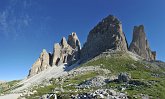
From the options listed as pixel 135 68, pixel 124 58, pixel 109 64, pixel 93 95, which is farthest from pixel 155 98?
pixel 124 58

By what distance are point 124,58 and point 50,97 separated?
96580 millimetres

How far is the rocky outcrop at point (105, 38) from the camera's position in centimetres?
17362

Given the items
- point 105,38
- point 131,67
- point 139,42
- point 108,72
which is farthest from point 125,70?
point 139,42

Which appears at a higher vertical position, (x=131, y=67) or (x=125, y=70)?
(x=131, y=67)

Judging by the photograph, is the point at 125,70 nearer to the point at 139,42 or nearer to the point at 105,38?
the point at 105,38

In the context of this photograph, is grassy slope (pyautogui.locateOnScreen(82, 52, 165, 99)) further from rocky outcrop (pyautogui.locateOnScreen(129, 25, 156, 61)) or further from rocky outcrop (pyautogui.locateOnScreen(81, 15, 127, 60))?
rocky outcrop (pyautogui.locateOnScreen(129, 25, 156, 61))

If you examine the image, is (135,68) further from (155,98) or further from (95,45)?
(155,98)

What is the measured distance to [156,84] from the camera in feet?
228

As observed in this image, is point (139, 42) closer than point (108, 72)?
No

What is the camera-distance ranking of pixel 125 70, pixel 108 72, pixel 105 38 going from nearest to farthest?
pixel 108 72 → pixel 125 70 → pixel 105 38

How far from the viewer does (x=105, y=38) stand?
7101 inches

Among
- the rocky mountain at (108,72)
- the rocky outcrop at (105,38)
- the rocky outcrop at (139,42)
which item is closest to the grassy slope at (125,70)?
the rocky mountain at (108,72)

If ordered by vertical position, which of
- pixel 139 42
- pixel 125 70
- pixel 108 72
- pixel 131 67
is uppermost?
pixel 139 42

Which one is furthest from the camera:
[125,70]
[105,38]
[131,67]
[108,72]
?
[105,38]
